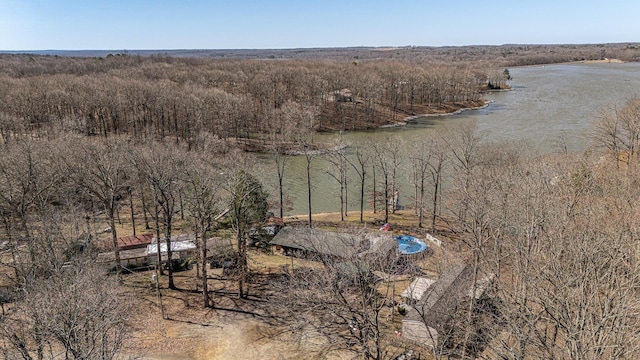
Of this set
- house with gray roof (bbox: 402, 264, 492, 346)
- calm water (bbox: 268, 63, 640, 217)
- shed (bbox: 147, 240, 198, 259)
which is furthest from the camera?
calm water (bbox: 268, 63, 640, 217)

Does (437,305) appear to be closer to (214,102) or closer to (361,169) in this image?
(361,169)

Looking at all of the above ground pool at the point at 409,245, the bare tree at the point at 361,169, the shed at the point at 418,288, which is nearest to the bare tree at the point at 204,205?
the shed at the point at 418,288

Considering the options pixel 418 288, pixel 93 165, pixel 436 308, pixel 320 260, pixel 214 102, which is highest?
pixel 214 102

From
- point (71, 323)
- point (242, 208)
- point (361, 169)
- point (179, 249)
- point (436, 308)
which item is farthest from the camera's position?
point (361, 169)

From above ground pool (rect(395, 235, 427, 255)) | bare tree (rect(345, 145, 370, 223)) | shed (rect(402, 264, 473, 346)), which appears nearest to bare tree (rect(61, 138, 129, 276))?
bare tree (rect(345, 145, 370, 223))

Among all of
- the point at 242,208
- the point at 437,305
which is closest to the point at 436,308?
the point at 437,305

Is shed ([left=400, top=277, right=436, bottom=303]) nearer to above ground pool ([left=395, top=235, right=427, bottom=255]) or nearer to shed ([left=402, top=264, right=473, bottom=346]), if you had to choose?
shed ([left=402, top=264, right=473, bottom=346])

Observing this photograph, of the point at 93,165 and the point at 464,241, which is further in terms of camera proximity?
the point at 93,165
